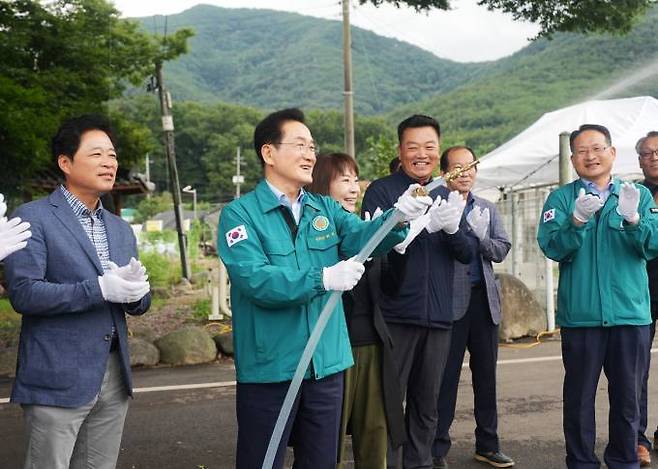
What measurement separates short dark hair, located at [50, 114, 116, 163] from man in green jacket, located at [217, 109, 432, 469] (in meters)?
0.63

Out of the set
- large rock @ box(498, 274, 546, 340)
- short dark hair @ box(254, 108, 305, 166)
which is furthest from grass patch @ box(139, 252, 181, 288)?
short dark hair @ box(254, 108, 305, 166)

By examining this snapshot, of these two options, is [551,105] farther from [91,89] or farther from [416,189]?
[416,189]

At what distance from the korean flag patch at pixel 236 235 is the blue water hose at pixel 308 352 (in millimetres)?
389

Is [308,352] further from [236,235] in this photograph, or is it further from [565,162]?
[565,162]

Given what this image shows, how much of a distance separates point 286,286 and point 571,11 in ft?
21.7

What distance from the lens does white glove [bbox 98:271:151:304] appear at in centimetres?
259

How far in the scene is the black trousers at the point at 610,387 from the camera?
11.8ft

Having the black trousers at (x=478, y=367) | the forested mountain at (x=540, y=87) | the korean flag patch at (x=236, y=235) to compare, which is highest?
the forested mountain at (x=540, y=87)

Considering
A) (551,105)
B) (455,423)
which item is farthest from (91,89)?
(551,105)

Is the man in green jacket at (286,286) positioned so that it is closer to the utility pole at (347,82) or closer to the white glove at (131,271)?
the white glove at (131,271)

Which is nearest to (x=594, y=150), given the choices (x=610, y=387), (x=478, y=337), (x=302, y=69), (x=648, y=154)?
(x=648, y=154)

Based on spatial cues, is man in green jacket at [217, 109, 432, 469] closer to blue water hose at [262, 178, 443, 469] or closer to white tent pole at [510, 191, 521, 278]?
blue water hose at [262, 178, 443, 469]

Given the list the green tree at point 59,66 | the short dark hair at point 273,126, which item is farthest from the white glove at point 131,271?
the green tree at point 59,66

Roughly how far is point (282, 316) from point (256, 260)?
23 centimetres
